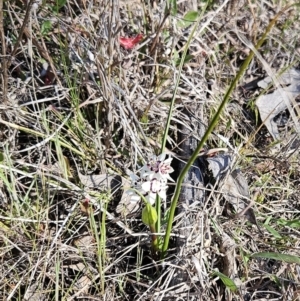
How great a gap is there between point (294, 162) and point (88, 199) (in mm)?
669

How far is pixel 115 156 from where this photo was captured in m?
1.54

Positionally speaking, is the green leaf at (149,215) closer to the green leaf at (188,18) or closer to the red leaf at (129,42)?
the red leaf at (129,42)

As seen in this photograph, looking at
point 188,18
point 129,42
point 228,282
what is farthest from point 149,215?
point 188,18

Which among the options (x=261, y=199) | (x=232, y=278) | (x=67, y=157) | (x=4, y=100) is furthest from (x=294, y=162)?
(x=4, y=100)

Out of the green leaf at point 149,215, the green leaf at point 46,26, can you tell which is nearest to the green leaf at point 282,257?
the green leaf at point 149,215

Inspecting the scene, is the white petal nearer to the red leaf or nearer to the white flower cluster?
the white flower cluster

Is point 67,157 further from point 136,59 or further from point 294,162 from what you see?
point 294,162

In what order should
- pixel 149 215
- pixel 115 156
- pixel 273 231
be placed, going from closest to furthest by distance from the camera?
pixel 149 215 < pixel 273 231 < pixel 115 156

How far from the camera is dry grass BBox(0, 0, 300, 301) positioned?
1.31 metres

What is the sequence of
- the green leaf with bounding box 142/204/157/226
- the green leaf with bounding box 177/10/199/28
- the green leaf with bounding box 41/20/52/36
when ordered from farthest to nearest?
the green leaf with bounding box 177/10/199/28, the green leaf with bounding box 41/20/52/36, the green leaf with bounding box 142/204/157/226

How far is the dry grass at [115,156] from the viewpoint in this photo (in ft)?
4.29

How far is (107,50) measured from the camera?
152 centimetres

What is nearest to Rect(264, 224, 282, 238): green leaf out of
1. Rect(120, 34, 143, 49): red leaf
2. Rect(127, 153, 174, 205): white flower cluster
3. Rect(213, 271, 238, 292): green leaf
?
Rect(213, 271, 238, 292): green leaf

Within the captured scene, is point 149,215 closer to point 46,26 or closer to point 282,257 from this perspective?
point 282,257
